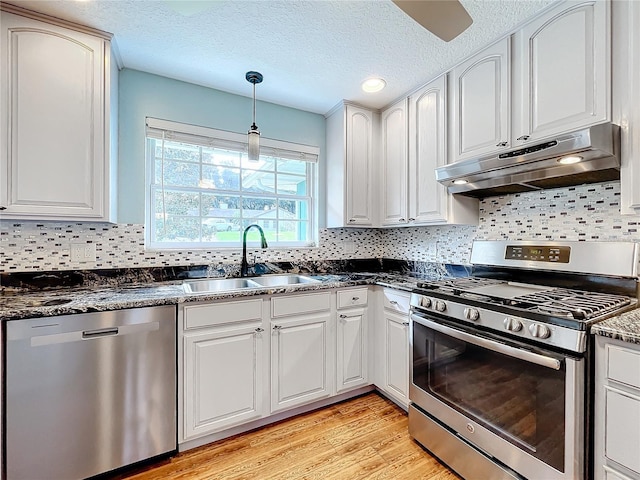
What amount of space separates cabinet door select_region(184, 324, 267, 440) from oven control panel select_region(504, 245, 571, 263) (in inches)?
65.9

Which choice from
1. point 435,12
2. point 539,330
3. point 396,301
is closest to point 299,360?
point 396,301

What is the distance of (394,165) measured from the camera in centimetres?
258

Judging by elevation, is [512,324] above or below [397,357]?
above

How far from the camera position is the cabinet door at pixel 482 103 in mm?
1747

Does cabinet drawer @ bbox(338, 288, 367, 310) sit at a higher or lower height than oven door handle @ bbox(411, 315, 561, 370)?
higher

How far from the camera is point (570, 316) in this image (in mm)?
1139

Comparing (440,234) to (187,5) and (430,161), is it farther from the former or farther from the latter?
(187,5)

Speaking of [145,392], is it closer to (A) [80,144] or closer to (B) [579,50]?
(A) [80,144]

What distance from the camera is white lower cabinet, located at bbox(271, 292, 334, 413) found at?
1938mm

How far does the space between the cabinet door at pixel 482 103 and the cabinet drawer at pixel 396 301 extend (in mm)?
997

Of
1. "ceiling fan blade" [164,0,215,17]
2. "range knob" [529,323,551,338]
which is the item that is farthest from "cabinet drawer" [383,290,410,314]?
"ceiling fan blade" [164,0,215,17]

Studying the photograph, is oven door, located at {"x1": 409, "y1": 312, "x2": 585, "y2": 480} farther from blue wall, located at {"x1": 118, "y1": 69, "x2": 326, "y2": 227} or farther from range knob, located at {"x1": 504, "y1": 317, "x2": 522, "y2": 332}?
blue wall, located at {"x1": 118, "y1": 69, "x2": 326, "y2": 227}

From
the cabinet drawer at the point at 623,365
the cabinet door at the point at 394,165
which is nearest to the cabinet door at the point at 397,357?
the cabinet door at the point at 394,165

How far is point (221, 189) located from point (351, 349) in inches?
64.5
